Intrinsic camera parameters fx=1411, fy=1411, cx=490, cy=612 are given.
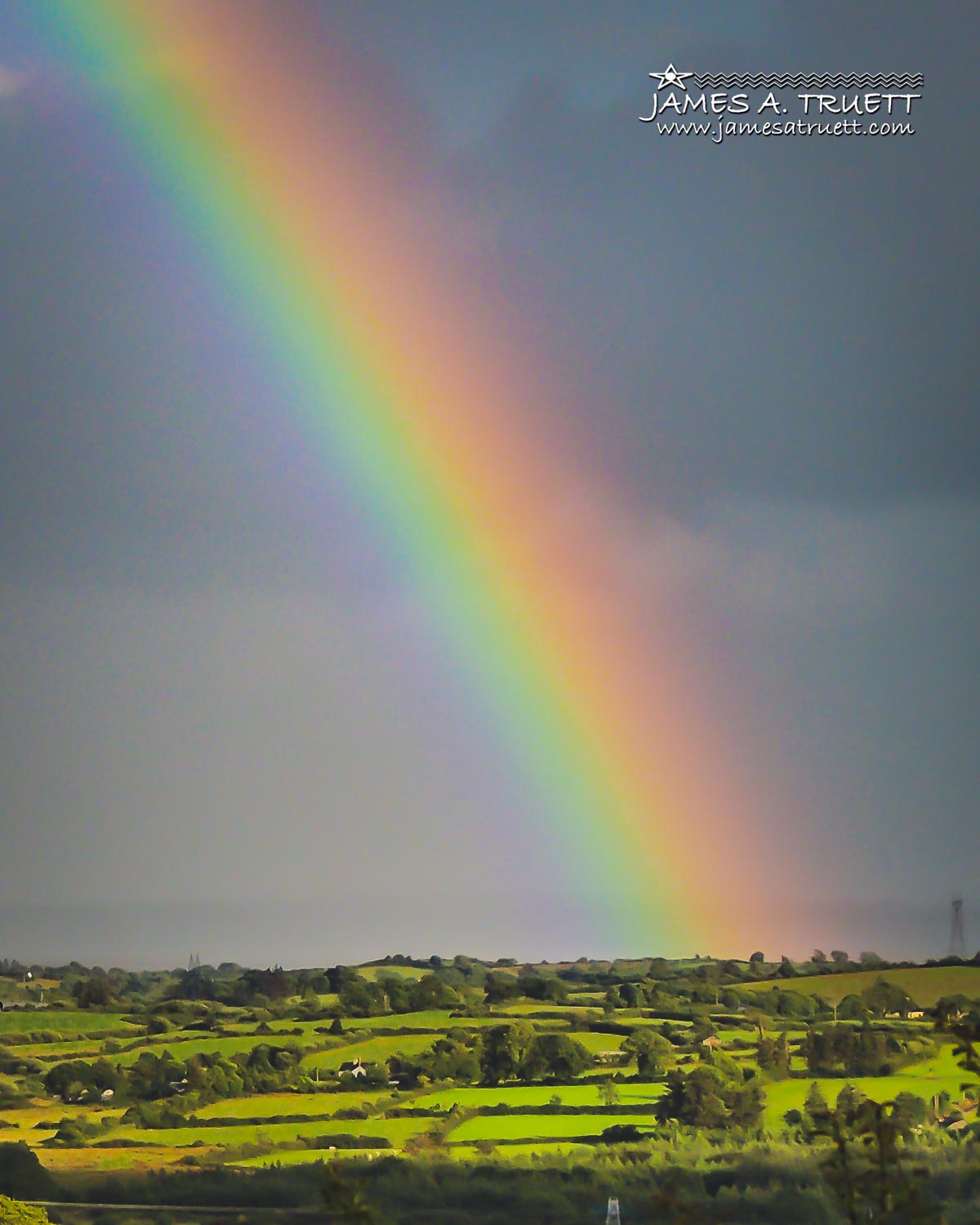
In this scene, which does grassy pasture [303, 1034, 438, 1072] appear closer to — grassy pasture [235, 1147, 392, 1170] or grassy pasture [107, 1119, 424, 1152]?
grassy pasture [107, 1119, 424, 1152]

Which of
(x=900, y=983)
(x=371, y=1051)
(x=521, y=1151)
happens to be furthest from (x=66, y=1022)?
(x=900, y=983)

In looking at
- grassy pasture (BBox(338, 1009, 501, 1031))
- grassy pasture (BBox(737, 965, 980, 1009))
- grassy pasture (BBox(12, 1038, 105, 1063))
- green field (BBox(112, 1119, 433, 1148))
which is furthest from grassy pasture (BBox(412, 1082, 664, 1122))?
grassy pasture (BBox(12, 1038, 105, 1063))

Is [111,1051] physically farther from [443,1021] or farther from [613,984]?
[613,984]

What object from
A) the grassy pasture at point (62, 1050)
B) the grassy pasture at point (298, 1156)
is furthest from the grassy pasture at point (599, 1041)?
the grassy pasture at point (62, 1050)

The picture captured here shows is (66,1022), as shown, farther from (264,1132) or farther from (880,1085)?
(880,1085)

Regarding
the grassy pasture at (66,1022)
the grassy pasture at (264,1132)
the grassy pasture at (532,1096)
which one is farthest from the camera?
the grassy pasture at (66,1022)

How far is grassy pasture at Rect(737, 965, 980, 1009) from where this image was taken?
2997 cm

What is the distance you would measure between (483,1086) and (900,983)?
948cm

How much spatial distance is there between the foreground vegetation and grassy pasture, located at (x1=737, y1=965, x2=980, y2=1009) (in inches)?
2.9

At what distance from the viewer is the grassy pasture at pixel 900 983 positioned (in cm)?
2997

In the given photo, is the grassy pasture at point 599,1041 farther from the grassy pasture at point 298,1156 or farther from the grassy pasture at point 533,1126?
the grassy pasture at point 298,1156

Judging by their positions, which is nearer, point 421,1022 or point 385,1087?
point 385,1087

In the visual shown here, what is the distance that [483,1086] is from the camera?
27484 millimetres

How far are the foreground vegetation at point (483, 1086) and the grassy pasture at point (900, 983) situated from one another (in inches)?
2.9
